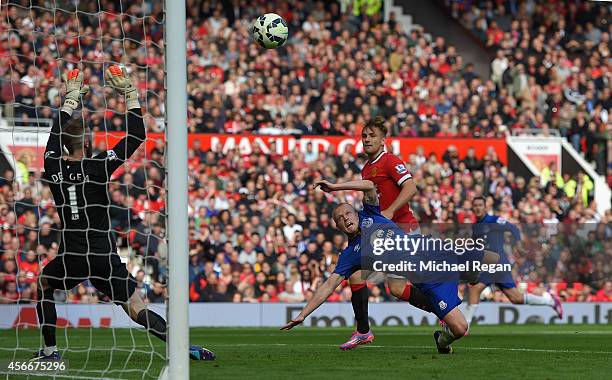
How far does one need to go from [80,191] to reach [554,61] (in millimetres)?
19185

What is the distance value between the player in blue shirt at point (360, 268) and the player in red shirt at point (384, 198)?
10.9 inches

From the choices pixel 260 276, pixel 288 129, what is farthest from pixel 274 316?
pixel 288 129

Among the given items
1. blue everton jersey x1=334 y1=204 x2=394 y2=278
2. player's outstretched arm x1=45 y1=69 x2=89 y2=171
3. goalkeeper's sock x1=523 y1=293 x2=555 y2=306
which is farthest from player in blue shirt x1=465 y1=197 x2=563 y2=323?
player's outstretched arm x1=45 y1=69 x2=89 y2=171

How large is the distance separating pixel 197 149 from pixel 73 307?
5.01 metres

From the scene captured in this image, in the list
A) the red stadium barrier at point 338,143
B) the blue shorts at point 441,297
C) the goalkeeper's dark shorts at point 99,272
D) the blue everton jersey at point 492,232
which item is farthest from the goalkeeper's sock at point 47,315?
the red stadium barrier at point 338,143

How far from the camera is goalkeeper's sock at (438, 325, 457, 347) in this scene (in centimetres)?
1044

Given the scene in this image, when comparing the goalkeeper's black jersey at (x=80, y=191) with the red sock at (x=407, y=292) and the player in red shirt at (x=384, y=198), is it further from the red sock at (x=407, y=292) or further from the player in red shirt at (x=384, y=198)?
the red sock at (x=407, y=292)

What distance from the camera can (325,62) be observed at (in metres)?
25.1

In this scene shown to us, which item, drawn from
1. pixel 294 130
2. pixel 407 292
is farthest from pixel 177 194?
pixel 294 130

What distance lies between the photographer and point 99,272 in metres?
9.43

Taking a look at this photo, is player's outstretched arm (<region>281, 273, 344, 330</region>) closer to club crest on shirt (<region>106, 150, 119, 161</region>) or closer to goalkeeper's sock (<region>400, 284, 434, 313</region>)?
goalkeeper's sock (<region>400, 284, 434, 313</region>)

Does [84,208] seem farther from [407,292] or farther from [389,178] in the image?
[407,292]

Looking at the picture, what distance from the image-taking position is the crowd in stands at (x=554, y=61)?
1008 inches

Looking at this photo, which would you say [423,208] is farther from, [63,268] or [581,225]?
[63,268]
